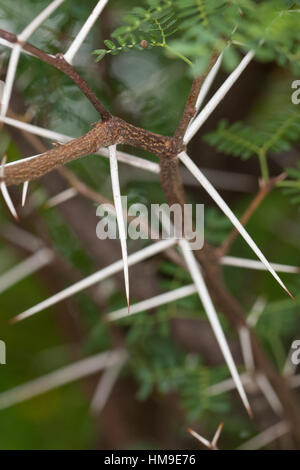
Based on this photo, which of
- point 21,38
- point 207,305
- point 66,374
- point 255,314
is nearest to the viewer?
point 21,38

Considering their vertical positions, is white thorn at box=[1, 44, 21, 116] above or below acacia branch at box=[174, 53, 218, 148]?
above

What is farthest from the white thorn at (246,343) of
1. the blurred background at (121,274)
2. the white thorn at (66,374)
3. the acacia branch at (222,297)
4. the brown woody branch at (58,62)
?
the brown woody branch at (58,62)

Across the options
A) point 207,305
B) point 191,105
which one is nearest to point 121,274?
point 207,305

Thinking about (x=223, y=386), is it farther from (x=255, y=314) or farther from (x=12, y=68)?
(x=12, y=68)

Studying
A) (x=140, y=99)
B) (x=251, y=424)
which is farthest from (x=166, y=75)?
(x=251, y=424)

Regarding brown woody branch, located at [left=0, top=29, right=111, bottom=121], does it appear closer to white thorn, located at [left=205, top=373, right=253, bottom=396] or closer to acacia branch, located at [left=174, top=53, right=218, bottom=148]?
acacia branch, located at [left=174, top=53, right=218, bottom=148]

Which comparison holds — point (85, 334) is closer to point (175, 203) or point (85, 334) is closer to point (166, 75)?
point (166, 75)

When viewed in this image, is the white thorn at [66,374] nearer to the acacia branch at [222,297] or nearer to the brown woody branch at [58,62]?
the acacia branch at [222,297]

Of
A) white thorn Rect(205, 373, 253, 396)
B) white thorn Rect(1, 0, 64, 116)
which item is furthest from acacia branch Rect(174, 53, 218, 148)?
white thorn Rect(205, 373, 253, 396)
